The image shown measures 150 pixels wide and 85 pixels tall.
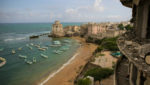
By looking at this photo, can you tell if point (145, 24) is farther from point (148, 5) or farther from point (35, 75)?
point (35, 75)

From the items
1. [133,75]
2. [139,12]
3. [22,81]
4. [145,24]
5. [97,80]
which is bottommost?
[22,81]

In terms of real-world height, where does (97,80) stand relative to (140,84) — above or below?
below

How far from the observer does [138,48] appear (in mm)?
2900

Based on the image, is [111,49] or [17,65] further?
[111,49]

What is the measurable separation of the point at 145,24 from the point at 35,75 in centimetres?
2035

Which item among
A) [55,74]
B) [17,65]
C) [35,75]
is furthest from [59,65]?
[17,65]

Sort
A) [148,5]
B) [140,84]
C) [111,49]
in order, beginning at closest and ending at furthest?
[140,84] < [148,5] < [111,49]

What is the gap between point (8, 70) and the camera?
73.2 ft

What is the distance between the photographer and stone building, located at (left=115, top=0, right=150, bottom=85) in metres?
2.45

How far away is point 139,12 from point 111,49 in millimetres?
25261

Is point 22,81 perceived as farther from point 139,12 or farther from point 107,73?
point 139,12

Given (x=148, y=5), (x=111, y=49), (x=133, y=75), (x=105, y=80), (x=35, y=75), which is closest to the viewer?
(x=148, y=5)

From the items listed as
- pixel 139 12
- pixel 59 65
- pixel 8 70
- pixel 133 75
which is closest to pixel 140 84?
pixel 133 75

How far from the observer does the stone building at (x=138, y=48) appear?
96.4 inches
